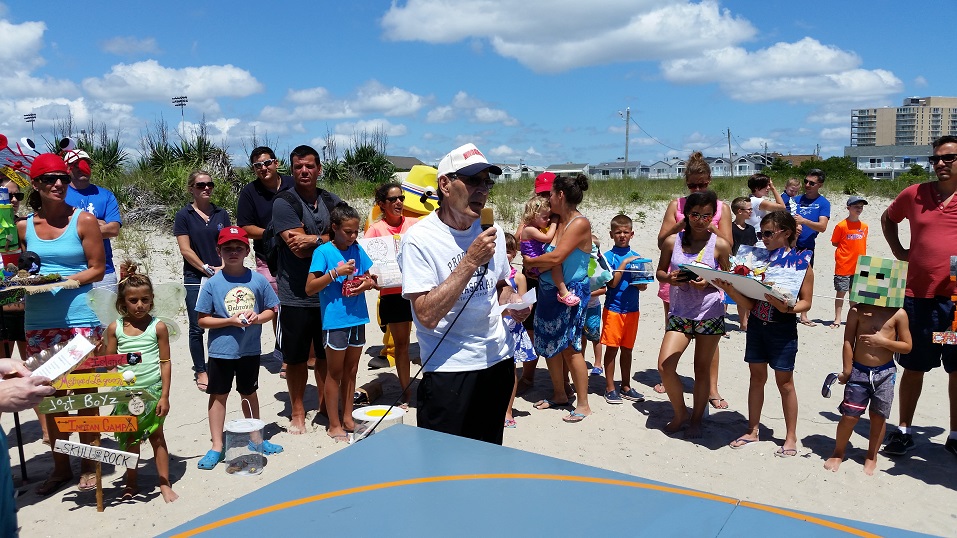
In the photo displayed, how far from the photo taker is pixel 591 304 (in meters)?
6.41

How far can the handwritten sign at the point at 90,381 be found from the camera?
159 inches

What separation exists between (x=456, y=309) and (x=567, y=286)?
8.80 ft

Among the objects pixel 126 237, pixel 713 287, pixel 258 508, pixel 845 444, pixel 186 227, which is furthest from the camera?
pixel 126 237

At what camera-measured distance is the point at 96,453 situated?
13.3 ft

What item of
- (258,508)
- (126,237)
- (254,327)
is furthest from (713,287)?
(126,237)

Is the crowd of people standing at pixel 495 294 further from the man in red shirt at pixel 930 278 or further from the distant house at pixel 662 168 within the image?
the distant house at pixel 662 168

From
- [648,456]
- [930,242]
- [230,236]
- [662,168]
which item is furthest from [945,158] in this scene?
[662,168]

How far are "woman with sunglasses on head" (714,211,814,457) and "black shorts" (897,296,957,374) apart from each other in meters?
0.82

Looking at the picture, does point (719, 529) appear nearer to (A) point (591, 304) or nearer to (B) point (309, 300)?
(B) point (309, 300)

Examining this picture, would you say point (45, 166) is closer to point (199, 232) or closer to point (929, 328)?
A: point (199, 232)

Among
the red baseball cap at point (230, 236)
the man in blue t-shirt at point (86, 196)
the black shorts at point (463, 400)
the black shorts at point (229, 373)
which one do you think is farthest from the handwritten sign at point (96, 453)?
the black shorts at point (463, 400)

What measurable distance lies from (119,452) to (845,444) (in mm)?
4816

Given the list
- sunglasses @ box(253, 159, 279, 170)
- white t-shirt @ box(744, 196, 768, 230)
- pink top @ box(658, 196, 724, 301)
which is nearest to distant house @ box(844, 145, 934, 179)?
white t-shirt @ box(744, 196, 768, 230)

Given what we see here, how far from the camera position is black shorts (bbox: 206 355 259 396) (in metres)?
4.77
